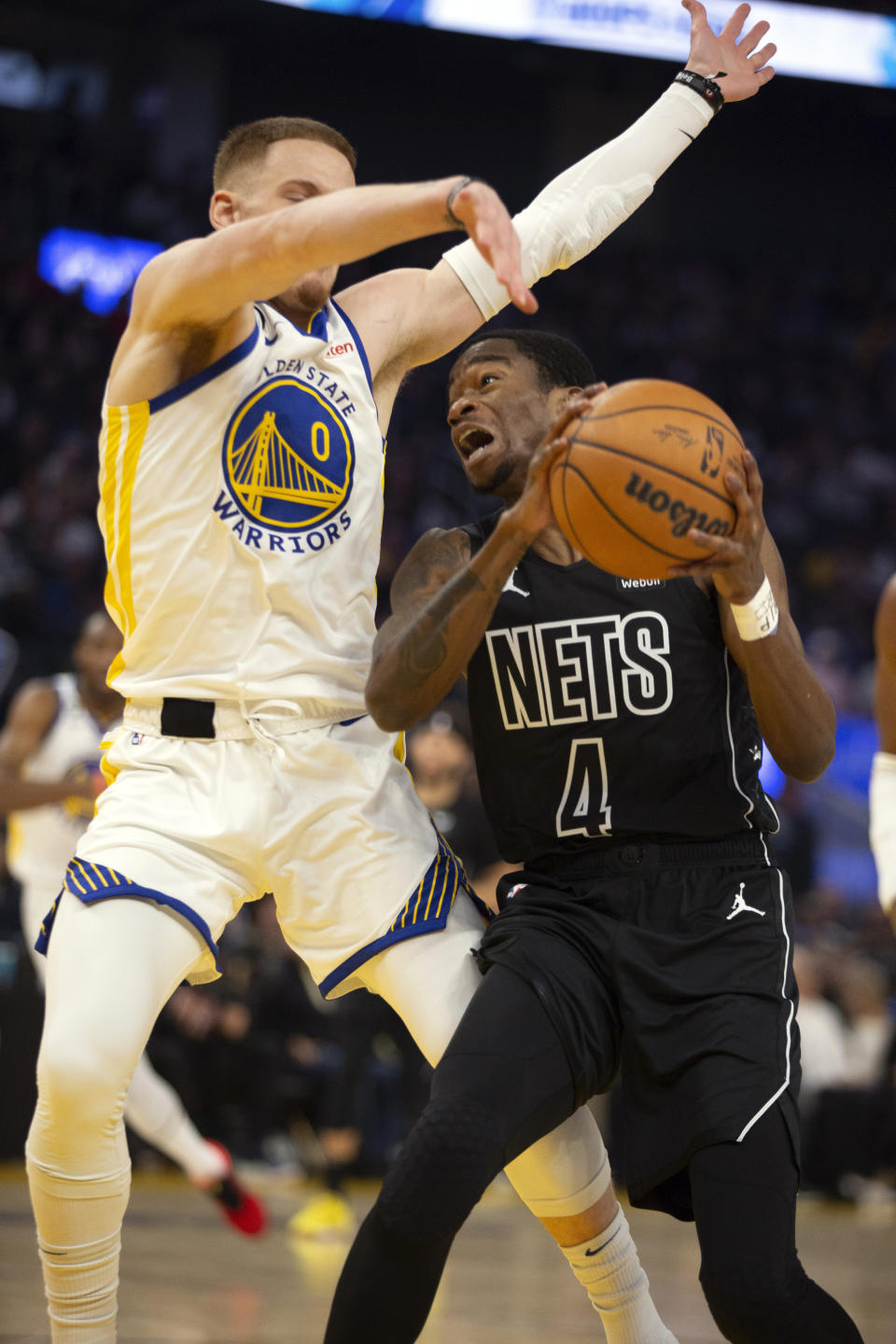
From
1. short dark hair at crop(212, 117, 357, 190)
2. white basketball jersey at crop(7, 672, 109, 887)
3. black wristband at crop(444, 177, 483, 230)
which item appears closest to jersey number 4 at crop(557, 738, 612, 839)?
black wristband at crop(444, 177, 483, 230)

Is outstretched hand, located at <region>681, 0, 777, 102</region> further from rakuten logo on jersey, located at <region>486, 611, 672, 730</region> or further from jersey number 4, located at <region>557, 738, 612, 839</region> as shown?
jersey number 4, located at <region>557, 738, 612, 839</region>

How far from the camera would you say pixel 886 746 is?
3.74 meters

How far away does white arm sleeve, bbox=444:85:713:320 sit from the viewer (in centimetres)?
348

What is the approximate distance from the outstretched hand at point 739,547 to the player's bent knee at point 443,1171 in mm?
1061

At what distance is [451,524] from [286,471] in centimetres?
1299

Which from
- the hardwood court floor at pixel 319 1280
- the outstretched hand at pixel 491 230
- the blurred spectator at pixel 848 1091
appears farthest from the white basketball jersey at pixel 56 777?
the blurred spectator at pixel 848 1091

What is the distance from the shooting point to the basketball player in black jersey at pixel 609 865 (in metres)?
2.64

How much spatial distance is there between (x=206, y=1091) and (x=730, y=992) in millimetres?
6866

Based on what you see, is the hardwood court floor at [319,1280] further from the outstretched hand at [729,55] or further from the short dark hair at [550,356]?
the outstretched hand at [729,55]

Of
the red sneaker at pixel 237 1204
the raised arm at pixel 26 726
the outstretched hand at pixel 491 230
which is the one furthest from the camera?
the raised arm at pixel 26 726

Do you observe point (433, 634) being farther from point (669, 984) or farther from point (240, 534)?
point (669, 984)

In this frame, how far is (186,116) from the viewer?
18.9 metres

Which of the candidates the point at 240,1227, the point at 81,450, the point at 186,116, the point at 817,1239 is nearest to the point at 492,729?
the point at 240,1227

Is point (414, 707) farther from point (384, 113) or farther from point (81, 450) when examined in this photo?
point (384, 113)
